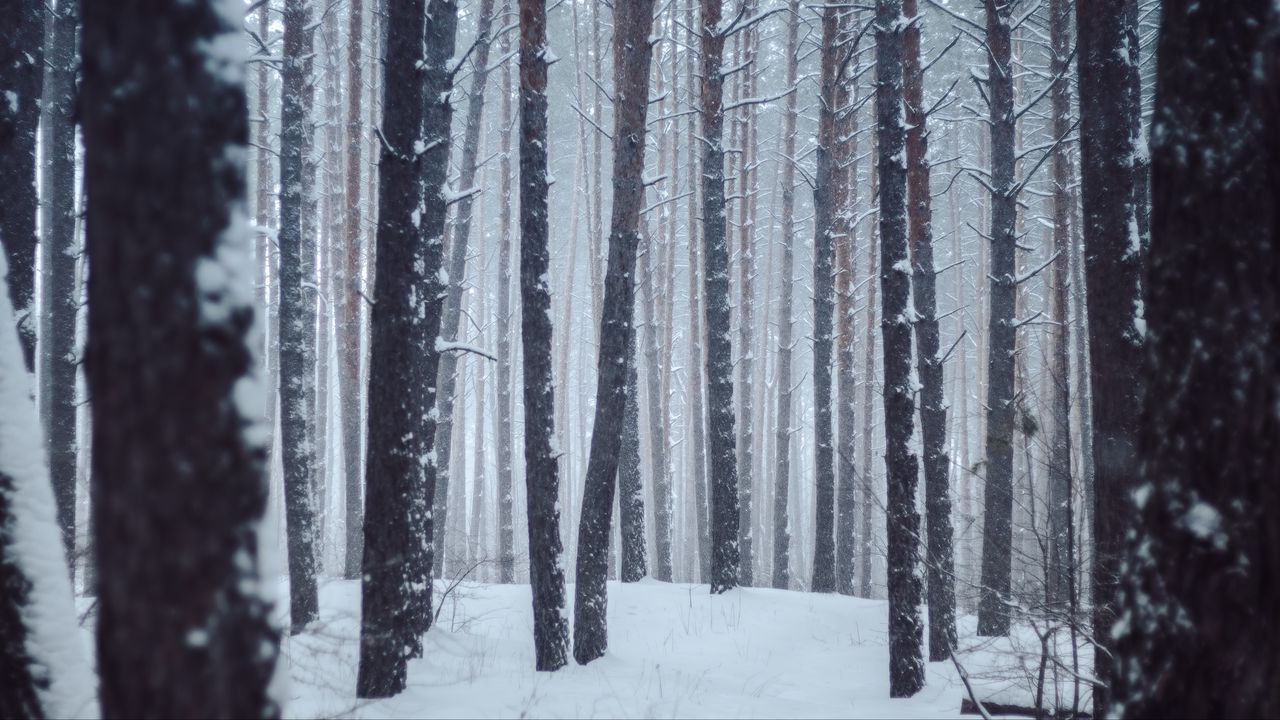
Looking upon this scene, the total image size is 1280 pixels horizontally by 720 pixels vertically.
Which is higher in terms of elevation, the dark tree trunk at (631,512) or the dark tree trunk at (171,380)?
the dark tree trunk at (171,380)

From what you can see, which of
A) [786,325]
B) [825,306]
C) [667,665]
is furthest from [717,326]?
[786,325]

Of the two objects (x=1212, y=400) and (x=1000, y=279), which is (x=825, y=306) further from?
(x=1212, y=400)

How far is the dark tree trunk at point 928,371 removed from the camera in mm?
8891

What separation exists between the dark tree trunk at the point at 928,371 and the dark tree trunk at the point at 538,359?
3944mm

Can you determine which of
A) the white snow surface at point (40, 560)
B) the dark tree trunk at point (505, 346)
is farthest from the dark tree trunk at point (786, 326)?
the white snow surface at point (40, 560)

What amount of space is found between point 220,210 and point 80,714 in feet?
8.69

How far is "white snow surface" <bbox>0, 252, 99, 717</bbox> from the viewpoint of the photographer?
11.5 feet

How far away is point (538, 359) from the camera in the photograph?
756cm

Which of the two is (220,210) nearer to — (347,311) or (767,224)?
(347,311)

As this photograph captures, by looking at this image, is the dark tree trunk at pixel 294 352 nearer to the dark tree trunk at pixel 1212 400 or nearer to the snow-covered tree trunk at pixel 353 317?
the snow-covered tree trunk at pixel 353 317

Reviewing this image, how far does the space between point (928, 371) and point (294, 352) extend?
7902 mm

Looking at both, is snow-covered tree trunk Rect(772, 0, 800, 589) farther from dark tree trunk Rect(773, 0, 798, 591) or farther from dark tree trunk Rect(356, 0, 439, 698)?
dark tree trunk Rect(356, 0, 439, 698)

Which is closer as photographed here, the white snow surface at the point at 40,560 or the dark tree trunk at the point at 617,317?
the white snow surface at the point at 40,560

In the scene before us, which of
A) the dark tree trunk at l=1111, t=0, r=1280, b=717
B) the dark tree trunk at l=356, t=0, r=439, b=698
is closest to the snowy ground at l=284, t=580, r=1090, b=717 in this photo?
the dark tree trunk at l=356, t=0, r=439, b=698
